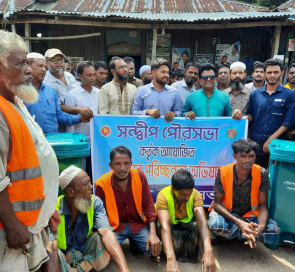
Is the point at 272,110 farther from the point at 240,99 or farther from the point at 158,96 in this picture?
the point at 158,96

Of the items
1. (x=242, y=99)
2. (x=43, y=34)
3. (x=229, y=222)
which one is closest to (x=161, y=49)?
(x=43, y=34)

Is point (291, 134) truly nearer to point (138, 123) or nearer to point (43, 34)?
point (138, 123)

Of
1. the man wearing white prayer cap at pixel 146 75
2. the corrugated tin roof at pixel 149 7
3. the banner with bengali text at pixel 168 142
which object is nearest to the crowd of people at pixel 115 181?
the banner with bengali text at pixel 168 142

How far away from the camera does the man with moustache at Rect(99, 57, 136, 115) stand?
3695 mm

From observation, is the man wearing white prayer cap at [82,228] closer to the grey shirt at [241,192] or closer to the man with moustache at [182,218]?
the man with moustache at [182,218]

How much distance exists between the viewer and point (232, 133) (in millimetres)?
3498

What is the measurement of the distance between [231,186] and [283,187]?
0.51 meters

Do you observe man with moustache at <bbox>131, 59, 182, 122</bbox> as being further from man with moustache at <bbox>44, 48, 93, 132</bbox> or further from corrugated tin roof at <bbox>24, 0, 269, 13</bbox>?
corrugated tin roof at <bbox>24, 0, 269, 13</bbox>

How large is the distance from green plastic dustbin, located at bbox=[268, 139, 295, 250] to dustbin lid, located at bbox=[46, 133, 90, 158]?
75.0 inches

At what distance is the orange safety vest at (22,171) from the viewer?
4.70 feet

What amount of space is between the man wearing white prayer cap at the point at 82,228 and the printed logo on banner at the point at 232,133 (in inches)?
70.5

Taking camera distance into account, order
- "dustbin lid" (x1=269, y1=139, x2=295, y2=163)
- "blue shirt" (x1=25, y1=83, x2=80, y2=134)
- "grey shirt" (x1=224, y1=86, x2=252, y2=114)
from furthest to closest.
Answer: "grey shirt" (x1=224, y1=86, x2=252, y2=114), "blue shirt" (x1=25, y1=83, x2=80, y2=134), "dustbin lid" (x1=269, y1=139, x2=295, y2=163)

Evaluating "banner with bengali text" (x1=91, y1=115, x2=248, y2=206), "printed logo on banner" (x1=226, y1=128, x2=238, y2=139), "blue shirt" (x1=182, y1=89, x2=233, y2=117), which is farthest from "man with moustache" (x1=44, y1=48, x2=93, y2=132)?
"printed logo on banner" (x1=226, y1=128, x2=238, y2=139)

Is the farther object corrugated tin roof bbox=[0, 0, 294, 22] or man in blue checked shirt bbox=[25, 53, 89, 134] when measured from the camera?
corrugated tin roof bbox=[0, 0, 294, 22]
